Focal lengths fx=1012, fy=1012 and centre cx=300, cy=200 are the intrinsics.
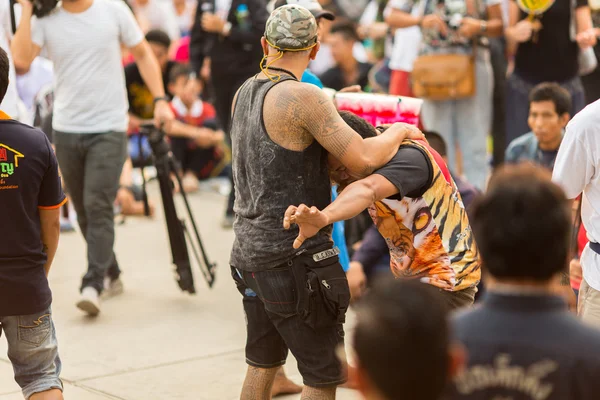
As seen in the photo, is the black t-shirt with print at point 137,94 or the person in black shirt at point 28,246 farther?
the black t-shirt with print at point 137,94

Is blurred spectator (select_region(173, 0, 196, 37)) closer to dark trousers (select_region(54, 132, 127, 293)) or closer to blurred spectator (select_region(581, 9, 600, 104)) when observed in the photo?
blurred spectator (select_region(581, 9, 600, 104))

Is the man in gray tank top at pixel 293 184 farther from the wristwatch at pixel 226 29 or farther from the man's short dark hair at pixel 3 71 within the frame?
the wristwatch at pixel 226 29

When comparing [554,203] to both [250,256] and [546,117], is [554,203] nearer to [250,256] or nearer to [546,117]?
[250,256]

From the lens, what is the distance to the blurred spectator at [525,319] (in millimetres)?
2025

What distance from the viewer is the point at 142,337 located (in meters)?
5.75

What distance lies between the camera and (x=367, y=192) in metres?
3.41

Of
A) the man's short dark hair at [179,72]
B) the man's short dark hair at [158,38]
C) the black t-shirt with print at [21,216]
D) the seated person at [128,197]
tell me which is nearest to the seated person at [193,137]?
the man's short dark hair at [179,72]

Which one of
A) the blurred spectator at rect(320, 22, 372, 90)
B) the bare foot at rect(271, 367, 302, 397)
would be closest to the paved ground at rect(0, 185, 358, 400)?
the bare foot at rect(271, 367, 302, 397)

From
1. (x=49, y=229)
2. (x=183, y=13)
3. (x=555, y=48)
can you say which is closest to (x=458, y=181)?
(x=555, y=48)

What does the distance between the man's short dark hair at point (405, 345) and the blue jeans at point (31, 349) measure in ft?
6.61

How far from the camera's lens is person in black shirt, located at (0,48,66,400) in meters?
3.56

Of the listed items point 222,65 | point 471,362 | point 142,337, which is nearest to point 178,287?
point 142,337

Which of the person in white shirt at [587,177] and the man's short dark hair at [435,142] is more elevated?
the person in white shirt at [587,177]

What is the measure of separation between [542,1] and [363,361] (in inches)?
221
